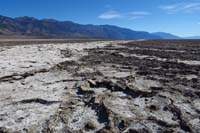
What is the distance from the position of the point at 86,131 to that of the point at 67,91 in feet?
11.1

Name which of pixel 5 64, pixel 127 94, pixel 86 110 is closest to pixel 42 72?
pixel 5 64

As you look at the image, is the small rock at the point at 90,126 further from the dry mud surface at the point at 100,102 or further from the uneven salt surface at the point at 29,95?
the uneven salt surface at the point at 29,95

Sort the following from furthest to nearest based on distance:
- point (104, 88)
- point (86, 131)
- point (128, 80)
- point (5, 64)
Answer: point (5, 64), point (128, 80), point (104, 88), point (86, 131)

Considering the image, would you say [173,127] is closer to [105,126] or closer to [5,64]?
[105,126]

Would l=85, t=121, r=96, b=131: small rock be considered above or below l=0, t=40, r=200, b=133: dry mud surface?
above

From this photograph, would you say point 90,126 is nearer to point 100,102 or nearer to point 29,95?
point 100,102

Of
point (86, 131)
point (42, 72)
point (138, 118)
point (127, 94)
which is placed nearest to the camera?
point (86, 131)

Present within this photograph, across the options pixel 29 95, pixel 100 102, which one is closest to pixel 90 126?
pixel 100 102

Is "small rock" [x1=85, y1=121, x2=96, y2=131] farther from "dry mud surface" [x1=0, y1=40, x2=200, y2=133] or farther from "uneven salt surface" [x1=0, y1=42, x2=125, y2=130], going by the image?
"uneven salt surface" [x1=0, y1=42, x2=125, y2=130]

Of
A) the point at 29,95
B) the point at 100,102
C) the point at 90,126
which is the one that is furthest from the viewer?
the point at 29,95

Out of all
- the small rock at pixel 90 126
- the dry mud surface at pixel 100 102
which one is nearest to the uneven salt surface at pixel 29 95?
the dry mud surface at pixel 100 102

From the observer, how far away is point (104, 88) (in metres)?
9.67

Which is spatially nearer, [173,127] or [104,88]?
[173,127]

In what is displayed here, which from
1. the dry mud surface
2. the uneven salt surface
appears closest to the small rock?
the dry mud surface
